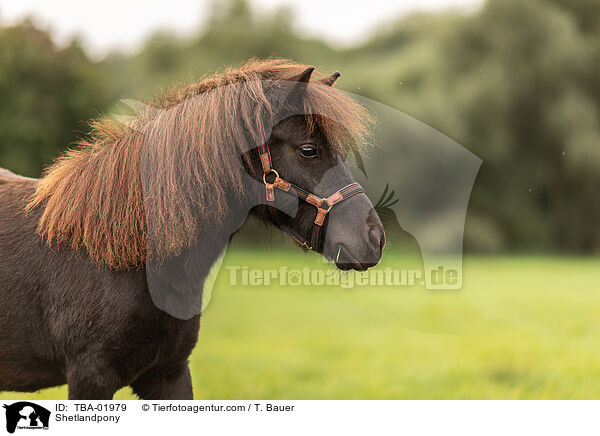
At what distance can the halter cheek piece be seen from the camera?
3031 mm

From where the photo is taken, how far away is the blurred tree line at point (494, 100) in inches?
557

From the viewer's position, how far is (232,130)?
10.2 ft

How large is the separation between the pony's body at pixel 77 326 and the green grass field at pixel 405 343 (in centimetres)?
54

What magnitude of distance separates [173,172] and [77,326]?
1059 millimetres

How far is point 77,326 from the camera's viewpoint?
310cm

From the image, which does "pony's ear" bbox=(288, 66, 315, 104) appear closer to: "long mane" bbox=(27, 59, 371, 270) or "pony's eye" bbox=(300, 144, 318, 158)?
"long mane" bbox=(27, 59, 371, 270)

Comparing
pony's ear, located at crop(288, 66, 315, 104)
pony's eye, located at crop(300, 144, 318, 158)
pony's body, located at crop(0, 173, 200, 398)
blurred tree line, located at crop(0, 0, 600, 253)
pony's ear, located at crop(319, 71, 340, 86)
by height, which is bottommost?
pony's body, located at crop(0, 173, 200, 398)

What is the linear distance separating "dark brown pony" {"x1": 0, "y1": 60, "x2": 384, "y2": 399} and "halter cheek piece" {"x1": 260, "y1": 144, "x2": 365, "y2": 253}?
4cm

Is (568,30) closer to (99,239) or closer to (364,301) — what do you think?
(364,301)

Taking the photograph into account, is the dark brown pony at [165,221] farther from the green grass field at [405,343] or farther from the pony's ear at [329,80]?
the green grass field at [405,343]

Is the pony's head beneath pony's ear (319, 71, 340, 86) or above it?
beneath
